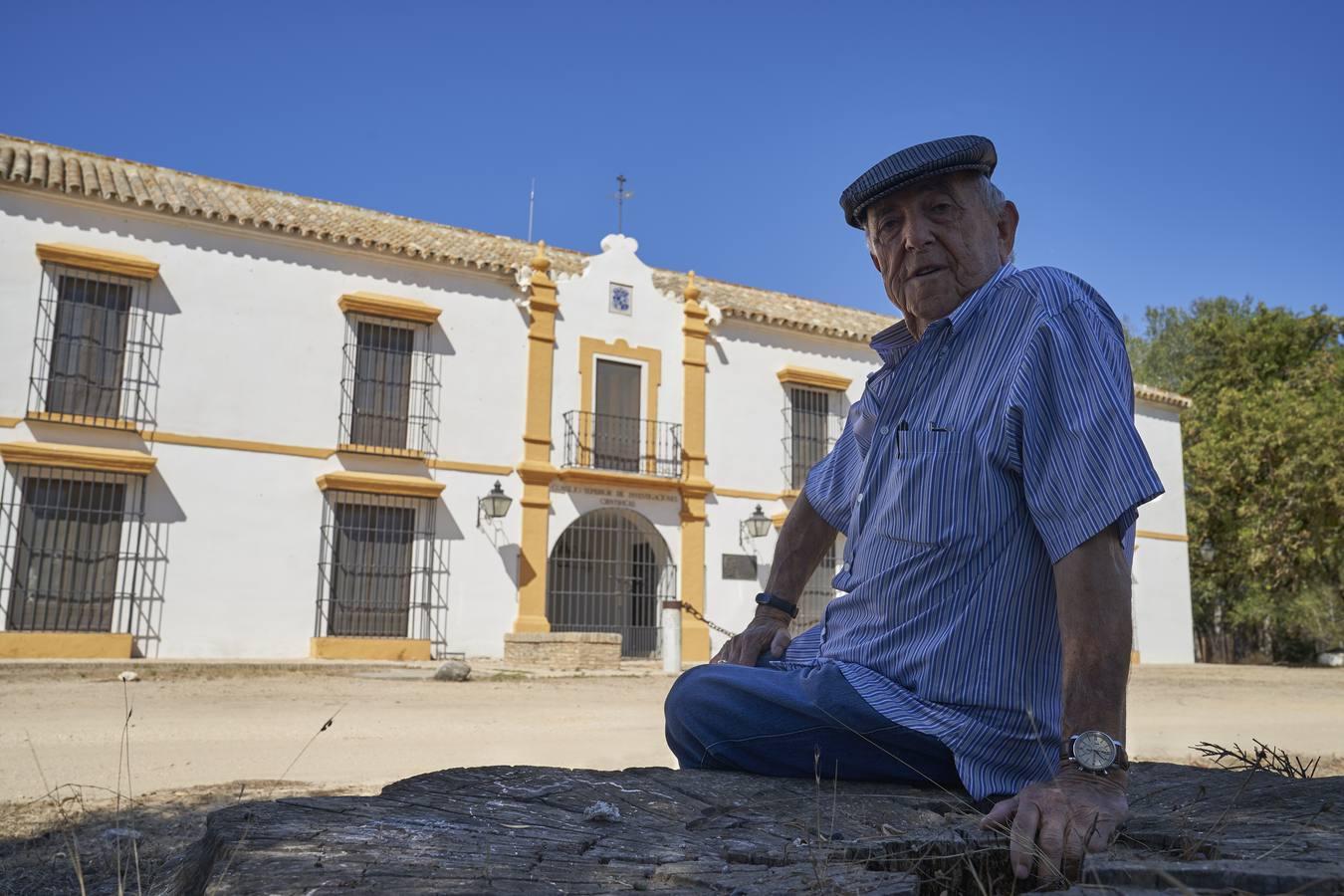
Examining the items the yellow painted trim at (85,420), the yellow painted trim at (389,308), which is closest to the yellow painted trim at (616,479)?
the yellow painted trim at (389,308)

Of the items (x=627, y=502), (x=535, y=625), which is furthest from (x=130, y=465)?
A: (x=627, y=502)

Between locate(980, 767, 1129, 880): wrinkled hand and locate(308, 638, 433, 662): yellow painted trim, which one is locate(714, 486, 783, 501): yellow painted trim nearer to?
locate(308, 638, 433, 662): yellow painted trim

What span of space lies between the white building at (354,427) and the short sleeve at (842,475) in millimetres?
12095

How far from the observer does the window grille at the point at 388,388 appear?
1443cm

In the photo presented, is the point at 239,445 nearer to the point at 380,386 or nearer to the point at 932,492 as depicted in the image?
the point at 380,386

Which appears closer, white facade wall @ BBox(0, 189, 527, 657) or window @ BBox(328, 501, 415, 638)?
white facade wall @ BBox(0, 189, 527, 657)

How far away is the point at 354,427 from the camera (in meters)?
14.5

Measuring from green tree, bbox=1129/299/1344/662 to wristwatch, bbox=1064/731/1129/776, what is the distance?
21175mm

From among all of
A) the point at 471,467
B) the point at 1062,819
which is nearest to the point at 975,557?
the point at 1062,819

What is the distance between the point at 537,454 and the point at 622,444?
5.02 ft

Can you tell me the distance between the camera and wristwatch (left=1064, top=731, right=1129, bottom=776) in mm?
1315

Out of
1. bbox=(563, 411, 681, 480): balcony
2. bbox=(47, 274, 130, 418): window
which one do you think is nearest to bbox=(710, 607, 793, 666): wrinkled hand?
bbox=(47, 274, 130, 418): window

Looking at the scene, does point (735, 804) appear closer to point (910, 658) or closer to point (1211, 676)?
point (910, 658)

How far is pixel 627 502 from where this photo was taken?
634 inches
